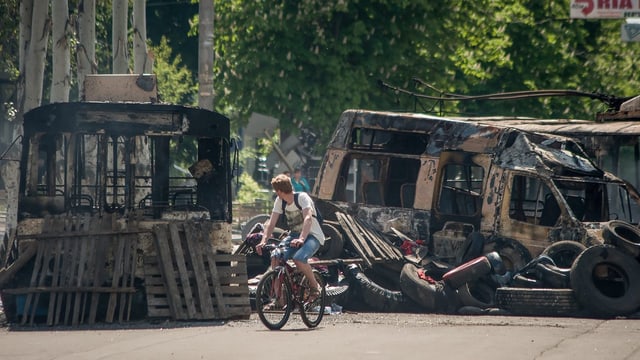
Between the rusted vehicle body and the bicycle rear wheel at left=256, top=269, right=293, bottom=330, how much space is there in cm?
484

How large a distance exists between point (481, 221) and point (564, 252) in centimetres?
189

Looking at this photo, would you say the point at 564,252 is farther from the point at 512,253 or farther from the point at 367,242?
the point at 367,242

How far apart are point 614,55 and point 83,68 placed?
20277 mm

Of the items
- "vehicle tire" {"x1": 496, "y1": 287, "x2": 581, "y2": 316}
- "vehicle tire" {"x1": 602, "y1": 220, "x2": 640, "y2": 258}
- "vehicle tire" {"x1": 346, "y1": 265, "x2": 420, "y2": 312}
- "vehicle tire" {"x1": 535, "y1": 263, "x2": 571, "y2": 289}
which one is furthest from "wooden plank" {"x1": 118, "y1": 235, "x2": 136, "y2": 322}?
"vehicle tire" {"x1": 602, "y1": 220, "x2": 640, "y2": 258}

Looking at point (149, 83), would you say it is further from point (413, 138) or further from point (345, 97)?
point (345, 97)

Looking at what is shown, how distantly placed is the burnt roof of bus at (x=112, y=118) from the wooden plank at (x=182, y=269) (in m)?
1.53

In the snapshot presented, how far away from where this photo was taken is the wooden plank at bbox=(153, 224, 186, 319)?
1562cm

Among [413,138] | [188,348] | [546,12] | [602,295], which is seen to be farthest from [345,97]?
[188,348]

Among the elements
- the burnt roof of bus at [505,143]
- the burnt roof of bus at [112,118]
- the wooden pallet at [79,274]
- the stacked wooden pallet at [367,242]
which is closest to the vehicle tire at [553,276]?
the burnt roof of bus at [505,143]

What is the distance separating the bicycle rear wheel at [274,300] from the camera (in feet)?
47.3

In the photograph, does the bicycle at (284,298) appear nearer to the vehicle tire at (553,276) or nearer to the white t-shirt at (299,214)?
the white t-shirt at (299,214)

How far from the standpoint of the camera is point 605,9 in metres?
21.4

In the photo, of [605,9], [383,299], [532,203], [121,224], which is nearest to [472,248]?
[383,299]

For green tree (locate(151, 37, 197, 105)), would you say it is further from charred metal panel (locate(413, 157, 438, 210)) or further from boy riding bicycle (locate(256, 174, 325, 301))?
boy riding bicycle (locate(256, 174, 325, 301))
